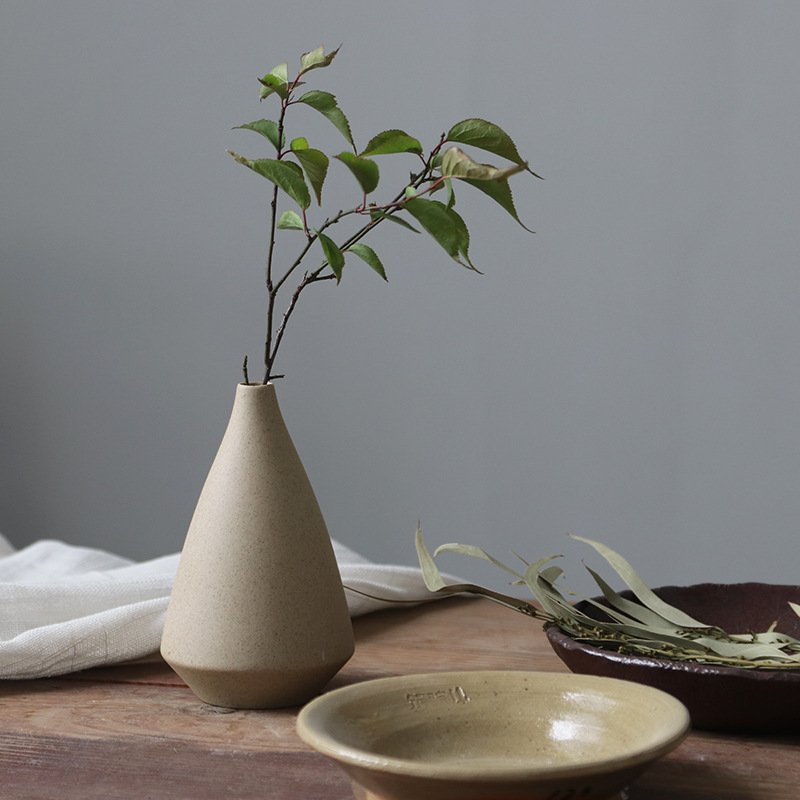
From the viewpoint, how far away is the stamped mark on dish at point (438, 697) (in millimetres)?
515

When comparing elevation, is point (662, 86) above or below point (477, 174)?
above

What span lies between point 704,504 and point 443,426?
518mm

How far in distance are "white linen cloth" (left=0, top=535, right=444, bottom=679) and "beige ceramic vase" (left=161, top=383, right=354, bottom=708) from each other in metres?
0.11

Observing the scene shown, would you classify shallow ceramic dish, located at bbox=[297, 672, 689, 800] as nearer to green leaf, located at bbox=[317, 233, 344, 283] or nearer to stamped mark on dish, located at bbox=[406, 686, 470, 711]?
stamped mark on dish, located at bbox=[406, 686, 470, 711]

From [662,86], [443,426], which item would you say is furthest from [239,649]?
[662,86]

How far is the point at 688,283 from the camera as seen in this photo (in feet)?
6.20

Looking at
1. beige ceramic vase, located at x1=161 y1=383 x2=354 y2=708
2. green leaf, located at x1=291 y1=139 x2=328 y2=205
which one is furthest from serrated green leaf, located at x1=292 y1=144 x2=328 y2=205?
beige ceramic vase, located at x1=161 y1=383 x2=354 y2=708

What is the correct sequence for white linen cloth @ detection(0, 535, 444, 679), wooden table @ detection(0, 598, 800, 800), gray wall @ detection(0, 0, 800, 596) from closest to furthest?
wooden table @ detection(0, 598, 800, 800) → white linen cloth @ detection(0, 535, 444, 679) → gray wall @ detection(0, 0, 800, 596)

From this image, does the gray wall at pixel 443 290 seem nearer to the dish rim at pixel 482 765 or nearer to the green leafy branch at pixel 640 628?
the green leafy branch at pixel 640 628

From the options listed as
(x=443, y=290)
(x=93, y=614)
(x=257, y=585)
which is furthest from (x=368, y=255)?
(x=443, y=290)

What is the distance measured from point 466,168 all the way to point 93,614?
437 mm

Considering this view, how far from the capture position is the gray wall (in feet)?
6.14

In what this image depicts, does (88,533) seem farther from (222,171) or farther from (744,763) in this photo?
(744,763)

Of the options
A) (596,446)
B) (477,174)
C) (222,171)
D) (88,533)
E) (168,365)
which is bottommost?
(88,533)
